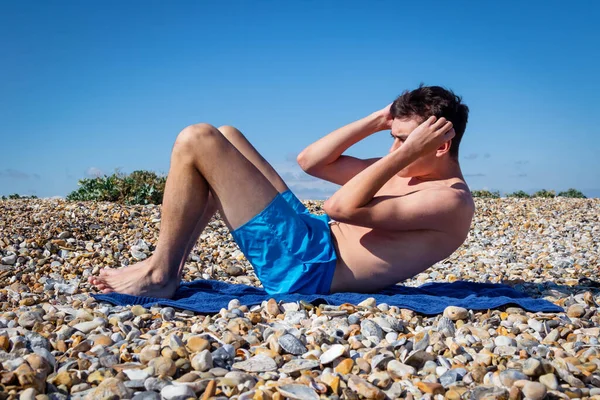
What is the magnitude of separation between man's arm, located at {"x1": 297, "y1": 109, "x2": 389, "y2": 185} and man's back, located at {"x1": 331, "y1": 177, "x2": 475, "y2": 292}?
52 centimetres

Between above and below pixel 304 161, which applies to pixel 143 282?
below

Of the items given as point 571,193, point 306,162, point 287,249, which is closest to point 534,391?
point 287,249

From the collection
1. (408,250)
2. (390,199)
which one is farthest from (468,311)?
(390,199)

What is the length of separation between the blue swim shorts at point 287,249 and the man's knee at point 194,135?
22.4 inches

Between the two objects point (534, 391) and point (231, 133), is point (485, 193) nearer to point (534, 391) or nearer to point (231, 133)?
point (231, 133)

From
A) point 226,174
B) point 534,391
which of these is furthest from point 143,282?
point 534,391

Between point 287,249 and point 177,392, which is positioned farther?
point 287,249

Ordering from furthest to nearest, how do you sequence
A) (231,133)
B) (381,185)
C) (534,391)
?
(231,133) → (381,185) → (534,391)

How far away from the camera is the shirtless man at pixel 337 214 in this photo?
3.41 meters

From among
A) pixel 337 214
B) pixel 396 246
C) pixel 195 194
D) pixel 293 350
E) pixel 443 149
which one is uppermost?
pixel 443 149

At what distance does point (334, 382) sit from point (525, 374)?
0.87m

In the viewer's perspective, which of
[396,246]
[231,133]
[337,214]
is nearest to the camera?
[337,214]

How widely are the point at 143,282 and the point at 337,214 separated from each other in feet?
4.37

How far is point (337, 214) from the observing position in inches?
136
